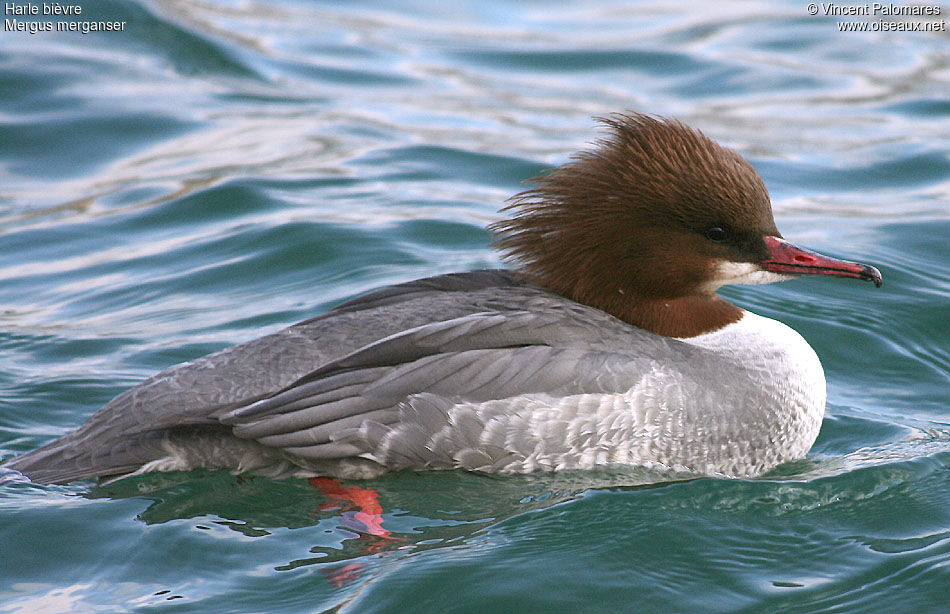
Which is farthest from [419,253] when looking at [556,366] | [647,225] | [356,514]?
[356,514]

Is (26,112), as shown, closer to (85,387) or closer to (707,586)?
(85,387)

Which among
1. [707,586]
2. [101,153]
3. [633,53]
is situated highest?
[633,53]

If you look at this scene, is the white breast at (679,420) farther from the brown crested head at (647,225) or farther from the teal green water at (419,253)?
the brown crested head at (647,225)

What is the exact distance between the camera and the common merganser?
472cm

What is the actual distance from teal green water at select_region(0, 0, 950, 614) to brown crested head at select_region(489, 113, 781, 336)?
2.65 ft

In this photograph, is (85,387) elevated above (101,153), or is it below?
below

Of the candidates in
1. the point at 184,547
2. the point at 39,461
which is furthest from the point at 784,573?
the point at 39,461

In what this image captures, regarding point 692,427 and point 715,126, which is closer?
point 692,427

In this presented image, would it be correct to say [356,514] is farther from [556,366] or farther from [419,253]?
[419,253]

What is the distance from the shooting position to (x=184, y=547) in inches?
A: 176

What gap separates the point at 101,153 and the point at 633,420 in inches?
250

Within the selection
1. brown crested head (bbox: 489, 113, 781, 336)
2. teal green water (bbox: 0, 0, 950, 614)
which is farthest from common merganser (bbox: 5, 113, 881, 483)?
teal green water (bbox: 0, 0, 950, 614)

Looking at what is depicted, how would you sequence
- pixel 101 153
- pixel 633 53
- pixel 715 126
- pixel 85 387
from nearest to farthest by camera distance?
1. pixel 85 387
2. pixel 101 153
3. pixel 715 126
4. pixel 633 53

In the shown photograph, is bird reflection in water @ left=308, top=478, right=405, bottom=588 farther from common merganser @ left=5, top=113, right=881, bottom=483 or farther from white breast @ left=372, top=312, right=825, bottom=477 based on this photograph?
white breast @ left=372, top=312, right=825, bottom=477
